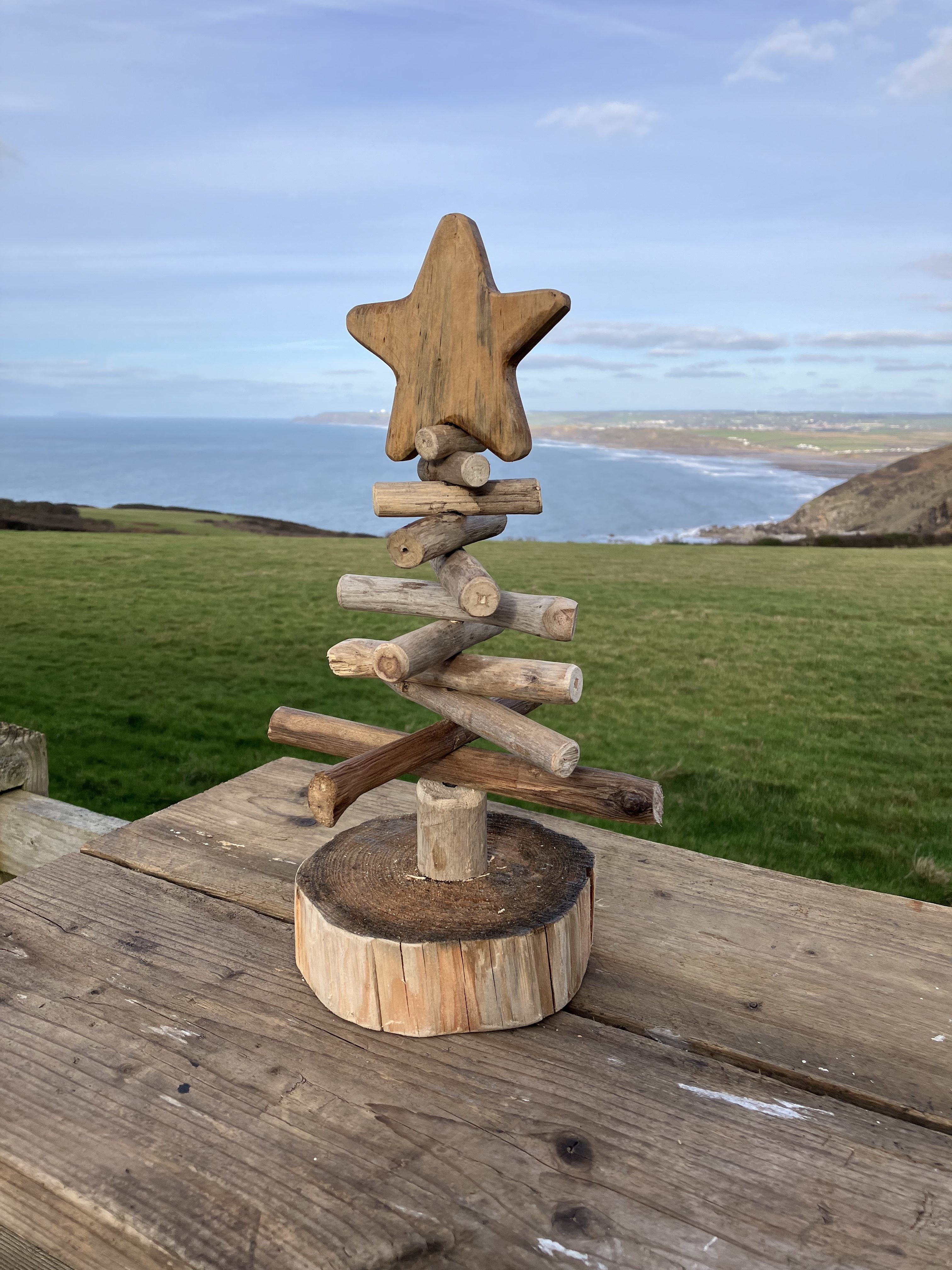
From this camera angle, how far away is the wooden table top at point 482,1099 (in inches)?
57.7

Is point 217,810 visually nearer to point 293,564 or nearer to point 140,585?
point 140,585

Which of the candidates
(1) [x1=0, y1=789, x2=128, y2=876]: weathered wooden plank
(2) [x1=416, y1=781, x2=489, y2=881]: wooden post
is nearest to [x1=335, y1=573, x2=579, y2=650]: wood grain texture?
(2) [x1=416, y1=781, x2=489, y2=881]: wooden post

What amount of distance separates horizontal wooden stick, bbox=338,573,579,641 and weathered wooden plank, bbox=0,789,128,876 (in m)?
1.44

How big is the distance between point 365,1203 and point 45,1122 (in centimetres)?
65

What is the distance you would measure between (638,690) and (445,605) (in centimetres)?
632

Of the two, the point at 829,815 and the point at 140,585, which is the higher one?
the point at 140,585

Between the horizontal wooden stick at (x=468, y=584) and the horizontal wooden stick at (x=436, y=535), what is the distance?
0.09 ft

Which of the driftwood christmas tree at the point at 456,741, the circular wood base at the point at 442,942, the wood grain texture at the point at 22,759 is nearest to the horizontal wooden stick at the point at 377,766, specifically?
the driftwood christmas tree at the point at 456,741

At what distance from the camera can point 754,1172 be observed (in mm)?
1607

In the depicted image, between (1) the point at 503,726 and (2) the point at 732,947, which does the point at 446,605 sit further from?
(2) the point at 732,947

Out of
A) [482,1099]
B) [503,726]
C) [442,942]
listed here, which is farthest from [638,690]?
[482,1099]

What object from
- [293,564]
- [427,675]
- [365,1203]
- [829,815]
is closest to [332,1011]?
[365,1203]

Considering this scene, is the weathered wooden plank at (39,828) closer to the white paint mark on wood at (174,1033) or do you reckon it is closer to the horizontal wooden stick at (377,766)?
the white paint mark on wood at (174,1033)

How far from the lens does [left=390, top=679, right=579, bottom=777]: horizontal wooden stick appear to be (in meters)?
2.02
